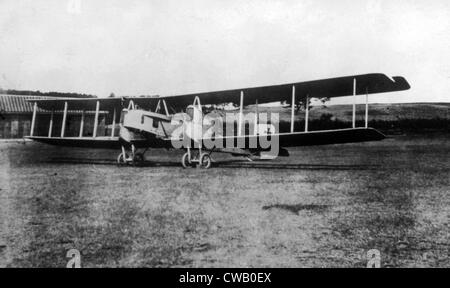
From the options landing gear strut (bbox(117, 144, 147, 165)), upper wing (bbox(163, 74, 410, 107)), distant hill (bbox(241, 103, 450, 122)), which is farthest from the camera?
distant hill (bbox(241, 103, 450, 122))

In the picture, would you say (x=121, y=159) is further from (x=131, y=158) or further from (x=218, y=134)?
(x=218, y=134)

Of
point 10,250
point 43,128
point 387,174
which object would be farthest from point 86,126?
point 10,250

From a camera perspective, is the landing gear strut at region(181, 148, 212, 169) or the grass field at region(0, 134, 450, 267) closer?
the grass field at region(0, 134, 450, 267)

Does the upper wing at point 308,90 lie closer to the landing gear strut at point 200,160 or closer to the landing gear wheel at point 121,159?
the landing gear strut at point 200,160

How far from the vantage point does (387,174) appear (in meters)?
10.1

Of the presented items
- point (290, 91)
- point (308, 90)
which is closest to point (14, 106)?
point (290, 91)

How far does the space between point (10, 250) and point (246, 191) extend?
4.33 m

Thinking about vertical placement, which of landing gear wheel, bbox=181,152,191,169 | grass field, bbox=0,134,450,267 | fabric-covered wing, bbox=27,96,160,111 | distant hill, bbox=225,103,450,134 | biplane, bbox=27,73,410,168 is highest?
distant hill, bbox=225,103,450,134

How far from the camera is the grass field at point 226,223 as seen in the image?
3.90m

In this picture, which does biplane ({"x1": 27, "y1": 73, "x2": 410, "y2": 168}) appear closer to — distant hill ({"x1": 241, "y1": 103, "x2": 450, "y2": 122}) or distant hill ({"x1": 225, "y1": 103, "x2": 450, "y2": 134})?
distant hill ({"x1": 225, "y1": 103, "x2": 450, "y2": 134})

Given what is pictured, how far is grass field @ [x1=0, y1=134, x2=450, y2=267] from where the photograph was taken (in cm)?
390

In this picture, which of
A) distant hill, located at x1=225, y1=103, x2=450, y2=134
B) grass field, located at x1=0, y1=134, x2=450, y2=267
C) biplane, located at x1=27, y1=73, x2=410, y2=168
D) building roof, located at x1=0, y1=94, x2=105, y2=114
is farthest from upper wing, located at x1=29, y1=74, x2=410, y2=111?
building roof, located at x1=0, y1=94, x2=105, y2=114

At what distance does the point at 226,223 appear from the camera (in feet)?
16.6

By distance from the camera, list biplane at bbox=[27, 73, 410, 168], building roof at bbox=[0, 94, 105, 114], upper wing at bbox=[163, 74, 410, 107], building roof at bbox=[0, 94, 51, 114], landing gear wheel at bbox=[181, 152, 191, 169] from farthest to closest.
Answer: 1. building roof at bbox=[0, 94, 51, 114]
2. building roof at bbox=[0, 94, 105, 114]
3. landing gear wheel at bbox=[181, 152, 191, 169]
4. biplane at bbox=[27, 73, 410, 168]
5. upper wing at bbox=[163, 74, 410, 107]
